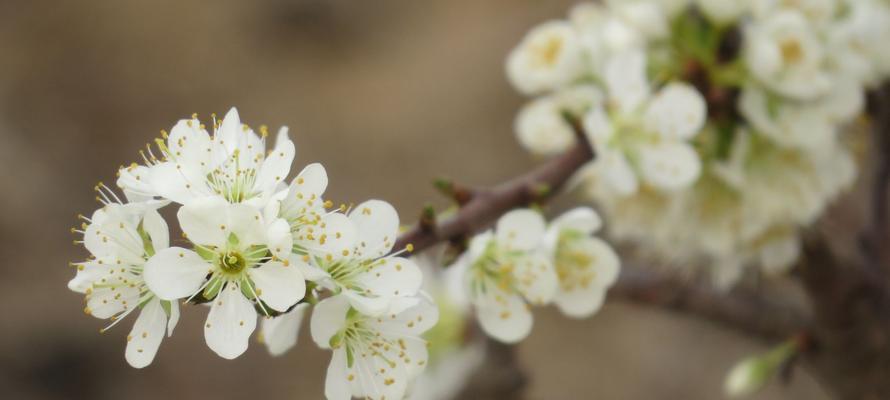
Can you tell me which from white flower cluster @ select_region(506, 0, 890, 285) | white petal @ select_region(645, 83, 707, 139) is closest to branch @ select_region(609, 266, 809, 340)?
white flower cluster @ select_region(506, 0, 890, 285)

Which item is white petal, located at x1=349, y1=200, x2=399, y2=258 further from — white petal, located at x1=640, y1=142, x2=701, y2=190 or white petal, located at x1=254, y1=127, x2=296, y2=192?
white petal, located at x1=640, y1=142, x2=701, y2=190

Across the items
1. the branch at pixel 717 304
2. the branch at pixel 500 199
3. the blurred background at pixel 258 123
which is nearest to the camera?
the branch at pixel 500 199

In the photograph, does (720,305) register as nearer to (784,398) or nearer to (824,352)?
(824,352)

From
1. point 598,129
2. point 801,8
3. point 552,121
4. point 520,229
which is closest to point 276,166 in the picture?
point 520,229

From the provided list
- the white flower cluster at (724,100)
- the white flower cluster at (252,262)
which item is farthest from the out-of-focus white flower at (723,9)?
the white flower cluster at (252,262)

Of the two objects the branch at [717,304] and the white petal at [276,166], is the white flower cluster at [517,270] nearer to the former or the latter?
the white petal at [276,166]
